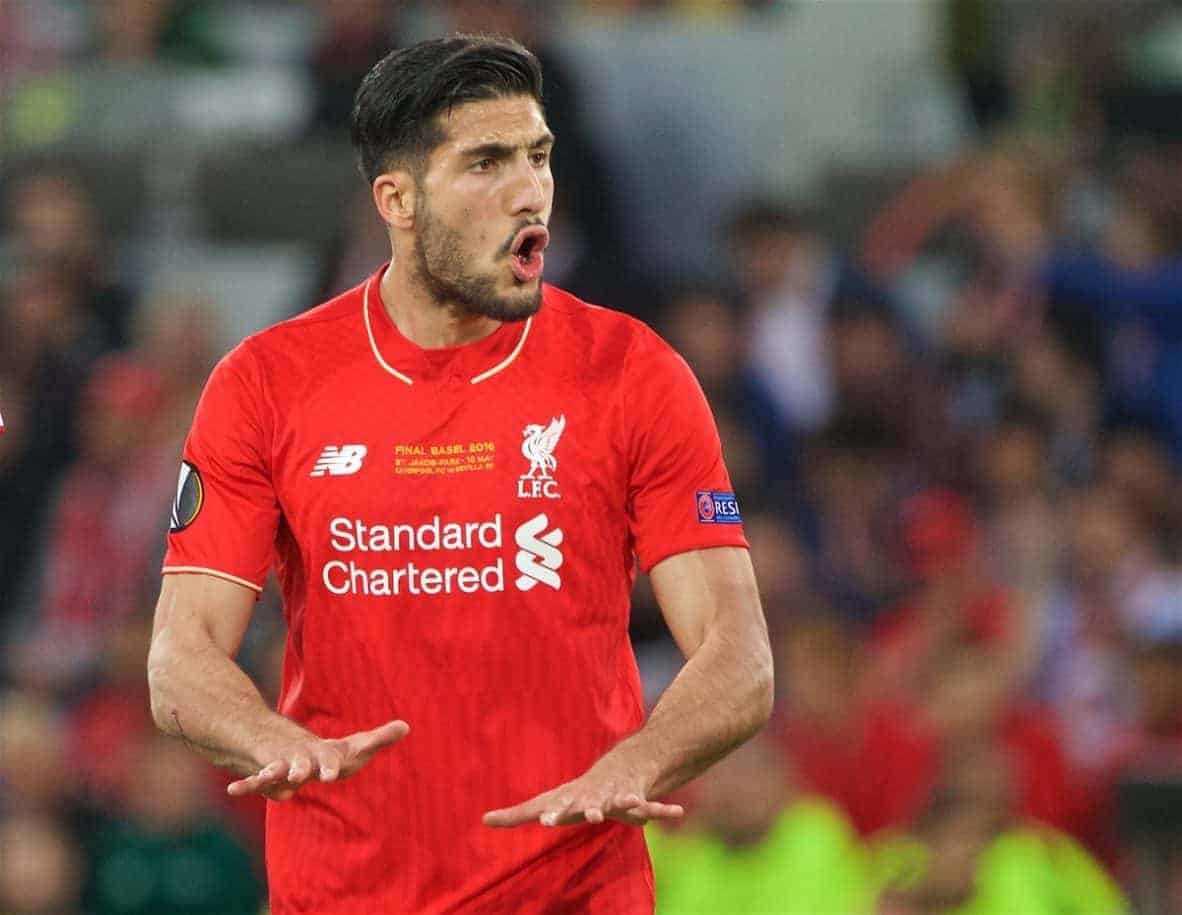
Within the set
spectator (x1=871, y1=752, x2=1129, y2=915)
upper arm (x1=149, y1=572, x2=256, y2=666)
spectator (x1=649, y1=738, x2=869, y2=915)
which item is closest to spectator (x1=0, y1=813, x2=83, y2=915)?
spectator (x1=649, y1=738, x2=869, y2=915)

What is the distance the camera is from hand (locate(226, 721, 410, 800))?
13.6ft

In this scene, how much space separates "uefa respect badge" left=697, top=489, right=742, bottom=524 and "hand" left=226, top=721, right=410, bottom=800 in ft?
2.37

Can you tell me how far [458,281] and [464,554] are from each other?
515 millimetres

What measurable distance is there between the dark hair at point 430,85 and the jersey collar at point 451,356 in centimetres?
34

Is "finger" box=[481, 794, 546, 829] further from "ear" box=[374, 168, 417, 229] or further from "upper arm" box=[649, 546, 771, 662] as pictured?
"ear" box=[374, 168, 417, 229]

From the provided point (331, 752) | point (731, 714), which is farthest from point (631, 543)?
point (331, 752)

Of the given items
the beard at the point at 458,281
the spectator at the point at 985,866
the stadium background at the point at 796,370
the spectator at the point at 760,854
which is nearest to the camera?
the beard at the point at 458,281

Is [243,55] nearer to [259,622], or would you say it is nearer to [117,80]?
[117,80]

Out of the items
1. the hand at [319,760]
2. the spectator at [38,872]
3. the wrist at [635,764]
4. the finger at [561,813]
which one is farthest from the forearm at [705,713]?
the spectator at [38,872]

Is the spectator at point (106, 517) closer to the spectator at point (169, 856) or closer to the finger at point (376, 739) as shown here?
the spectator at point (169, 856)

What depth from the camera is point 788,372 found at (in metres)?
9.64

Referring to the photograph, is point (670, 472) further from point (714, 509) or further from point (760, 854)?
point (760, 854)

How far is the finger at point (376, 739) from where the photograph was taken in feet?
13.6

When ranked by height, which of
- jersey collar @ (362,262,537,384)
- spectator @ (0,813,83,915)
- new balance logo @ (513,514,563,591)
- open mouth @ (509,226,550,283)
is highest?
open mouth @ (509,226,550,283)
